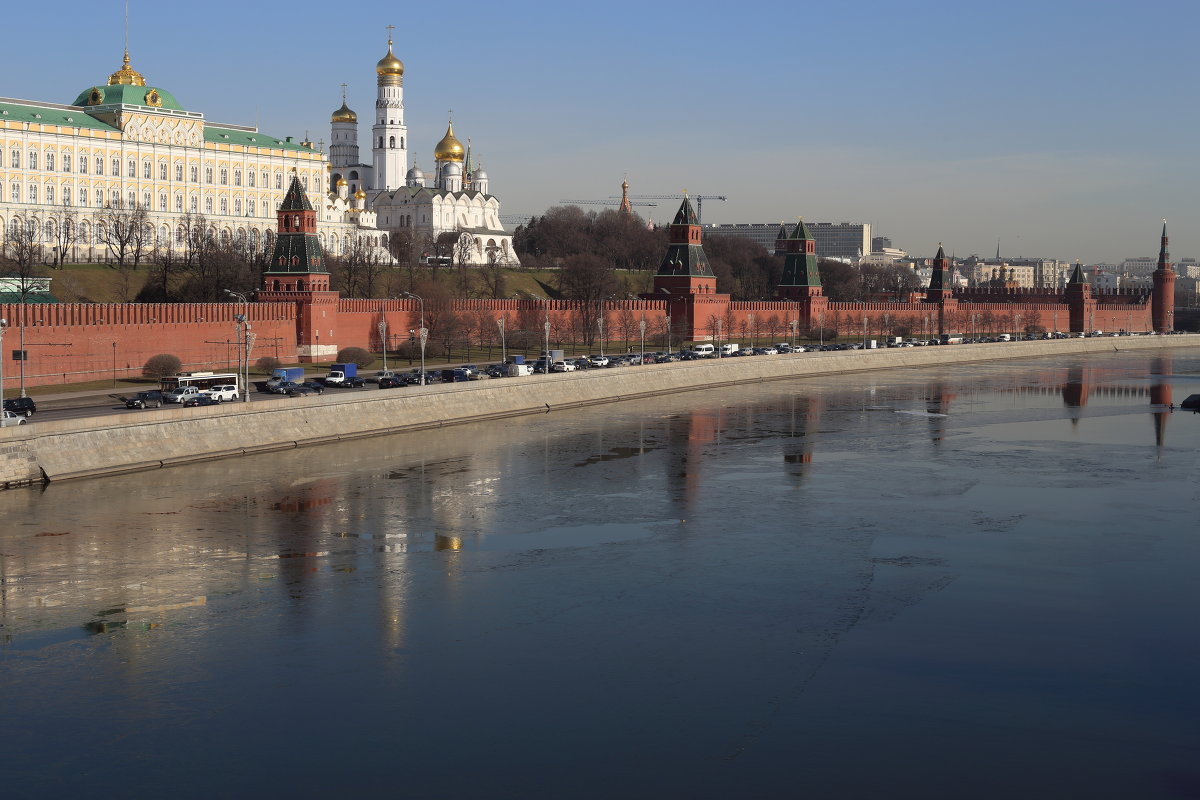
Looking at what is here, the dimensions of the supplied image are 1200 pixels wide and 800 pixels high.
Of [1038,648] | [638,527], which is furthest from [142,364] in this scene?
[1038,648]

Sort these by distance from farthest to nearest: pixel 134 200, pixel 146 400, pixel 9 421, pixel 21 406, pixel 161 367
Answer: pixel 134 200, pixel 161 367, pixel 146 400, pixel 21 406, pixel 9 421

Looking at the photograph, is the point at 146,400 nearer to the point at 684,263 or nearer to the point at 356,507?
the point at 356,507

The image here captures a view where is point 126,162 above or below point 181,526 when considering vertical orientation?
above

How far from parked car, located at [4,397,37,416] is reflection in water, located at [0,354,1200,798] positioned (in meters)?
5.60

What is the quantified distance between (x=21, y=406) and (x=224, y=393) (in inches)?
231

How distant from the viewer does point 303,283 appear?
165ft

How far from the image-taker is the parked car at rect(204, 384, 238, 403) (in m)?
35.8

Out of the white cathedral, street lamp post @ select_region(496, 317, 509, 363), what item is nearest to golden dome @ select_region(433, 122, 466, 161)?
the white cathedral

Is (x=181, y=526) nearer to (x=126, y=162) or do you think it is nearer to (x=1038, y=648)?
(x=1038, y=648)

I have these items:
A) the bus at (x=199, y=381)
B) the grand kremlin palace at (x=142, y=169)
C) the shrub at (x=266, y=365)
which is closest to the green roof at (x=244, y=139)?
the grand kremlin palace at (x=142, y=169)

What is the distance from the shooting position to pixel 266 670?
1497cm

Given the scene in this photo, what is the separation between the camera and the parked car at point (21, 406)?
30969mm

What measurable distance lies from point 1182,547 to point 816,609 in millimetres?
7388

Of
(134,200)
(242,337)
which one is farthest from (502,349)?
(134,200)
